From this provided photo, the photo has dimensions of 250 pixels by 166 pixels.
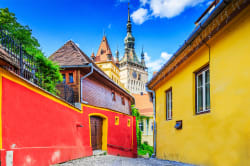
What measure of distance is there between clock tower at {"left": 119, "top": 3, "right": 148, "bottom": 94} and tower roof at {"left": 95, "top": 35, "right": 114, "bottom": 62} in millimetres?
44952

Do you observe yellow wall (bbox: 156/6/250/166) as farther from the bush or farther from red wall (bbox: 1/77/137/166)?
the bush

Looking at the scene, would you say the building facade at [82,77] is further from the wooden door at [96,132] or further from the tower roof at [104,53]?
the tower roof at [104,53]

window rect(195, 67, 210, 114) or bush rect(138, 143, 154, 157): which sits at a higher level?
window rect(195, 67, 210, 114)

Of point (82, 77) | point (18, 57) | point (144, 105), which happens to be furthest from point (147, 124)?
point (18, 57)

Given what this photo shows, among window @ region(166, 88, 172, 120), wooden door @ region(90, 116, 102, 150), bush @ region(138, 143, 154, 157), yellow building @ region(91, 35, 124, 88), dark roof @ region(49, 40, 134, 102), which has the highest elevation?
yellow building @ region(91, 35, 124, 88)

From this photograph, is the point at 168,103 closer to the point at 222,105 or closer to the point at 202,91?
the point at 202,91

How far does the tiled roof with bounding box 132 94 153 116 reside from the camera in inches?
1415

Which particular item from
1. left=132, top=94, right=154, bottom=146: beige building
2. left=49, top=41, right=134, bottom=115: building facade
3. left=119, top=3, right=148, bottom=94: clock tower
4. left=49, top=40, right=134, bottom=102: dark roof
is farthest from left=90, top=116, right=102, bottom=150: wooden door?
left=119, top=3, right=148, bottom=94: clock tower

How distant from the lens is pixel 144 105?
38.7 metres

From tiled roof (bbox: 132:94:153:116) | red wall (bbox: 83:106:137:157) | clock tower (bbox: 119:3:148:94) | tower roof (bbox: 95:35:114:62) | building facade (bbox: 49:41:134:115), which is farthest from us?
clock tower (bbox: 119:3:148:94)

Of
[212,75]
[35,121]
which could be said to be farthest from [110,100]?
[212,75]

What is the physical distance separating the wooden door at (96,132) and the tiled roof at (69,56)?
297cm

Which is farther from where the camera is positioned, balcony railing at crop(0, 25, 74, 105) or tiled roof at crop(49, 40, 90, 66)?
tiled roof at crop(49, 40, 90, 66)

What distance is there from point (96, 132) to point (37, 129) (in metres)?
5.80
